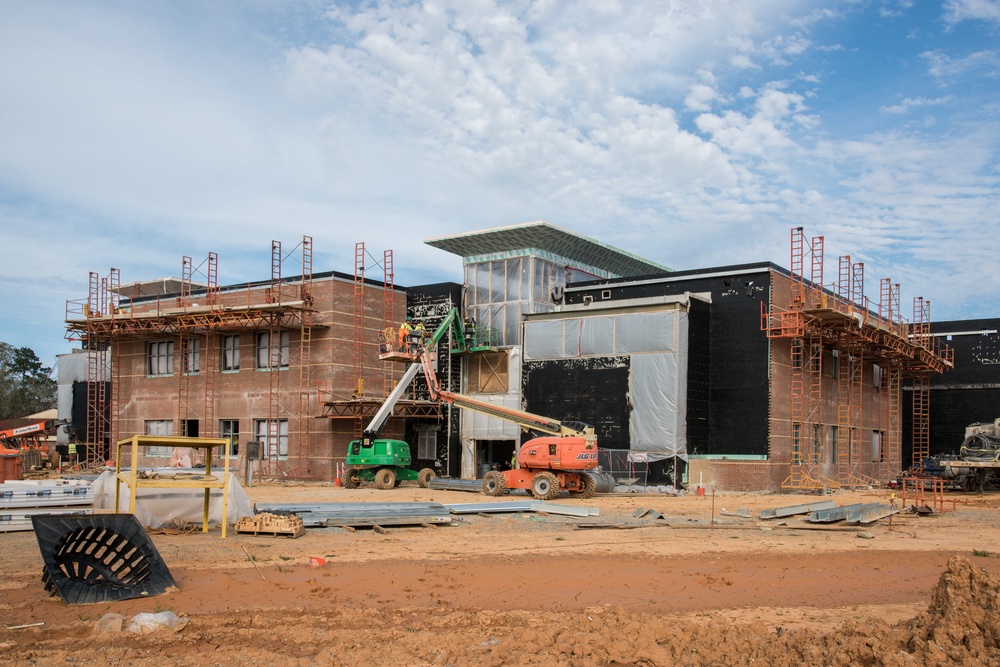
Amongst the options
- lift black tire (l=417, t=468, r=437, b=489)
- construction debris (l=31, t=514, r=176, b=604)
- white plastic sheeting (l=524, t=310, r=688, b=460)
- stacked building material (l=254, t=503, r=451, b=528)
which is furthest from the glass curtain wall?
construction debris (l=31, t=514, r=176, b=604)

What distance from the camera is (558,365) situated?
3838cm

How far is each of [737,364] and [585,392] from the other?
6297mm

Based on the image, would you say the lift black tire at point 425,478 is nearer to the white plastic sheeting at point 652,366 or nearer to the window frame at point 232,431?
the white plastic sheeting at point 652,366

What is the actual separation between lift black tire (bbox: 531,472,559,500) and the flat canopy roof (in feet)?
47.4

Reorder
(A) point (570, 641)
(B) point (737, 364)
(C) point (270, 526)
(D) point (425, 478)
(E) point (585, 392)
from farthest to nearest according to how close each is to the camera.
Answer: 1. (E) point (585, 392)
2. (B) point (737, 364)
3. (D) point (425, 478)
4. (C) point (270, 526)
5. (A) point (570, 641)

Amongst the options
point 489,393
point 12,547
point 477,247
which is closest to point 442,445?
point 489,393

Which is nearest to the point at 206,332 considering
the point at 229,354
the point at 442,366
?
the point at 229,354

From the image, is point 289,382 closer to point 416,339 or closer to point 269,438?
point 269,438

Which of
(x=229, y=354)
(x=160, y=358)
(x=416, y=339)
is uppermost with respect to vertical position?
(x=416, y=339)

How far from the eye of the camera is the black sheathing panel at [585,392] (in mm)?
36531

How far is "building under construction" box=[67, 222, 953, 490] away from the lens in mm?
35719

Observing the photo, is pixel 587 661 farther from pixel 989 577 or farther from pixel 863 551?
pixel 863 551

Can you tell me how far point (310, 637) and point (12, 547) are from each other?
947cm

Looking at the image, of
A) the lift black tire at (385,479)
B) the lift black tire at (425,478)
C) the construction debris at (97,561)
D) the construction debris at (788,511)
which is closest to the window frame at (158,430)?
the lift black tire at (385,479)
